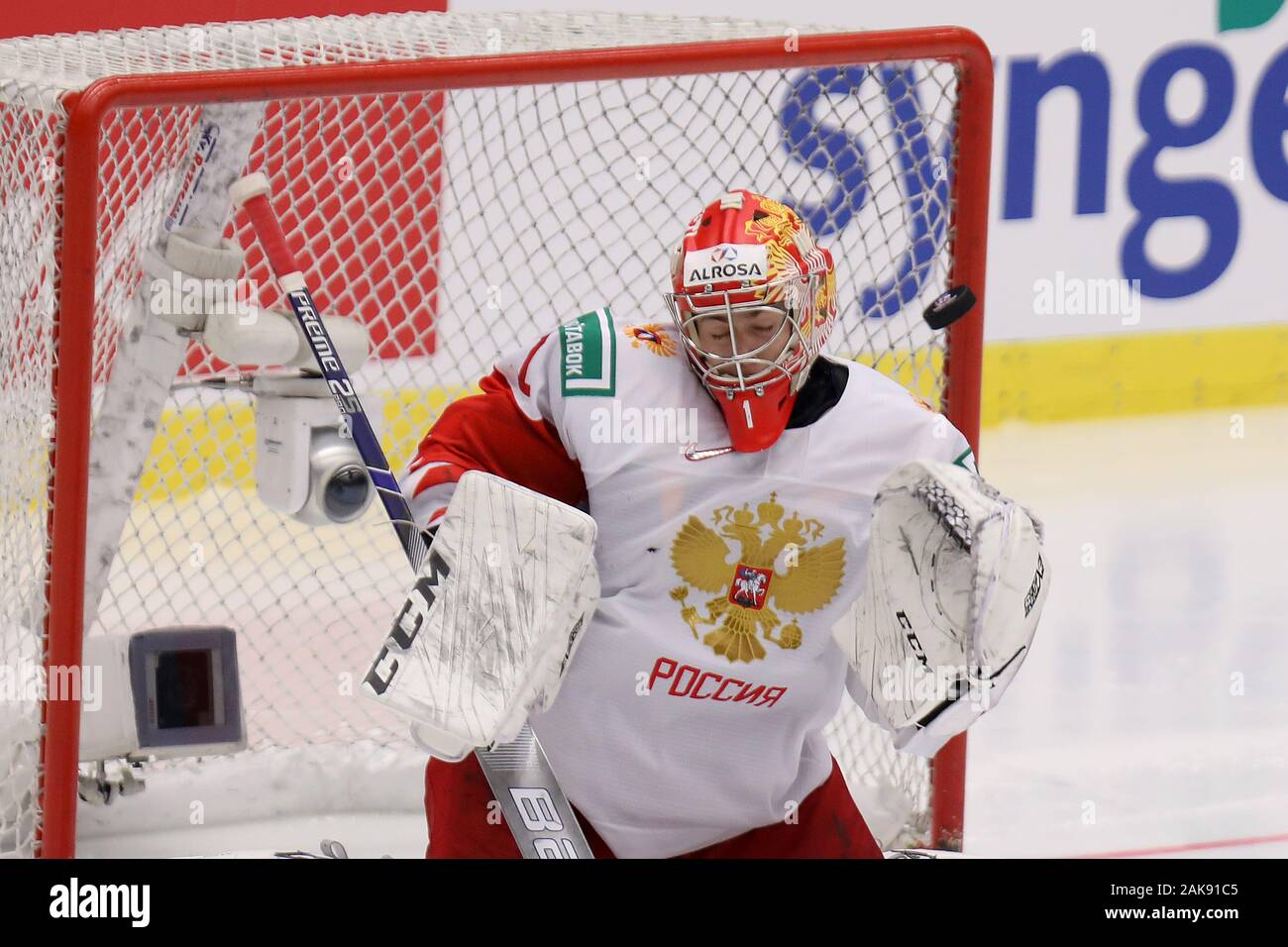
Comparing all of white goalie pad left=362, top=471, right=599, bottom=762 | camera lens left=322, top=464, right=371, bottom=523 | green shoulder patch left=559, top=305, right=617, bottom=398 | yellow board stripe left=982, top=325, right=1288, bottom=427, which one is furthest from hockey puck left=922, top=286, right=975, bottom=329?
yellow board stripe left=982, top=325, right=1288, bottom=427

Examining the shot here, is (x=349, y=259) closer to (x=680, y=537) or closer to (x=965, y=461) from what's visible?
(x=680, y=537)

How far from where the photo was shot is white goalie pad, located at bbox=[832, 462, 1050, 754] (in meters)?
1.93

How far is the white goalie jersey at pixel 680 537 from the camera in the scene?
6.89 feet

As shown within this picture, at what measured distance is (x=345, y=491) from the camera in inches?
98.7

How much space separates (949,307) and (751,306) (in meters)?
0.50

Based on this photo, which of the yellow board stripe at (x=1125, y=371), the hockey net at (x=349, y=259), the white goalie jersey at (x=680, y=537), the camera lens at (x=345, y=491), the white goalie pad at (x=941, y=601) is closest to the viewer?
the white goalie pad at (x=941, y=601)

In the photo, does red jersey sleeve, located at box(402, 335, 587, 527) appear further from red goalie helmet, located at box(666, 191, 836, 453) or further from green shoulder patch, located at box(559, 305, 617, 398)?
red goalie helmet, located at box(666, 191, 836, 453)

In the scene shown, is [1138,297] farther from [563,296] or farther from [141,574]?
[141,574]

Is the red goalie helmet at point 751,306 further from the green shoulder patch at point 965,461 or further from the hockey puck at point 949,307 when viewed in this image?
the hockey puck at point 949,307

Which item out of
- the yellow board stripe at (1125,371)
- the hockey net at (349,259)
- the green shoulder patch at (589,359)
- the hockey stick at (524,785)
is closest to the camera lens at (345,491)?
the hockey net at (349,259)

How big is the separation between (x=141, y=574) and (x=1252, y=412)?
3.20 m

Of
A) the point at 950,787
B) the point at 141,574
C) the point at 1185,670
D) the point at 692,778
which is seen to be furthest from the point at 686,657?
the point at 1185,670

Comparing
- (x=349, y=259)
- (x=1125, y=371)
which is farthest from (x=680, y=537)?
(x=1125, y=371)

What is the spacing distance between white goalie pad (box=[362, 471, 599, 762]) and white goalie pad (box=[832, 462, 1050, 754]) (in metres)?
0.32
